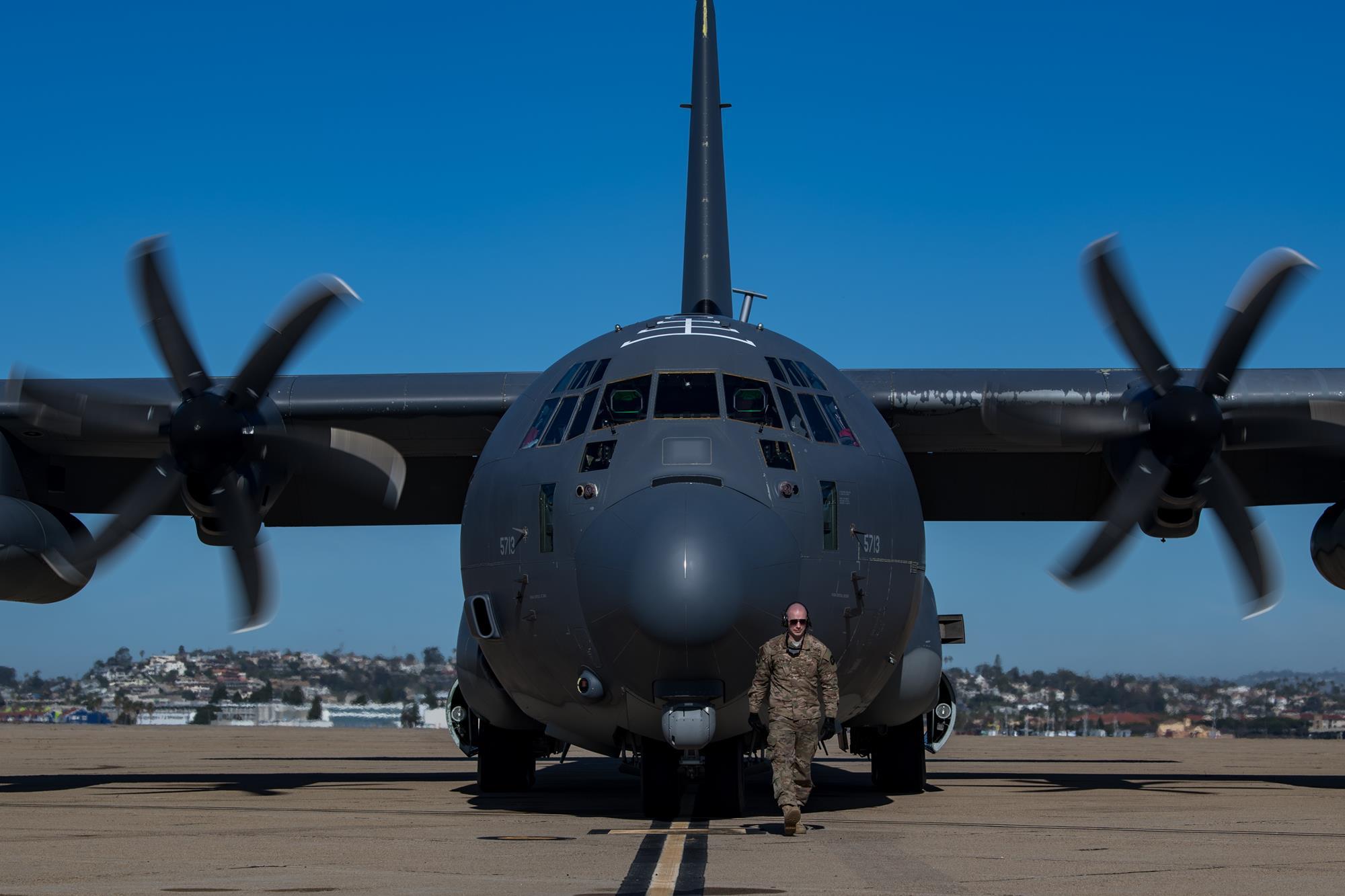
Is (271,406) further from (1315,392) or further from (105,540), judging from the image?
(1315,392)

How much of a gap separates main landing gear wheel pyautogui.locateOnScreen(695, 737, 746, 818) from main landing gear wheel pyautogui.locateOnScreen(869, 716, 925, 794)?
4103 mm

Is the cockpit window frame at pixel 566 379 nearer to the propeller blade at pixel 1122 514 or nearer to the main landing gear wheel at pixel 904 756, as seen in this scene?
the propeller blade at pixel 1122 514

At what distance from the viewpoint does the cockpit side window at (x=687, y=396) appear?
11180 millimetres

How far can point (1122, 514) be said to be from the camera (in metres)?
14.0

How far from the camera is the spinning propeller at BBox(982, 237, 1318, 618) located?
14062 mm

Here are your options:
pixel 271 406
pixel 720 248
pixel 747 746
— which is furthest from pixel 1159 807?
pixel 271 406

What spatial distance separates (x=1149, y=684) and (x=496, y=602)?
8074 cm

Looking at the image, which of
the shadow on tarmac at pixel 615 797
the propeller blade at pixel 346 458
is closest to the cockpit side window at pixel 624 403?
the shadow on tarmac at pixel 615 797

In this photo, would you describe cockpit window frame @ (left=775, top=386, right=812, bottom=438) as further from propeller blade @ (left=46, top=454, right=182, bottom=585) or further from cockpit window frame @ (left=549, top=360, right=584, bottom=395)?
propeller blade @ (left=46, top=454, right=182, bottom=585)

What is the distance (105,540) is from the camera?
14648 millimetres

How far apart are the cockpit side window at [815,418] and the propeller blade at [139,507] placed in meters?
6.58

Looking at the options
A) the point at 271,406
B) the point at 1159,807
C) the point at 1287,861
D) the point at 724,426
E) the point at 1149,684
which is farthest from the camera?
the point at 1149,684

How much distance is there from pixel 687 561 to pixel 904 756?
20.8ft

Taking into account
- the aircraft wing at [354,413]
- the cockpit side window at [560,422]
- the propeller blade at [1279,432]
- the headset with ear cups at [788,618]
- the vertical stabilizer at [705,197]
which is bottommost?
the headset with ear cups at [788,618]
